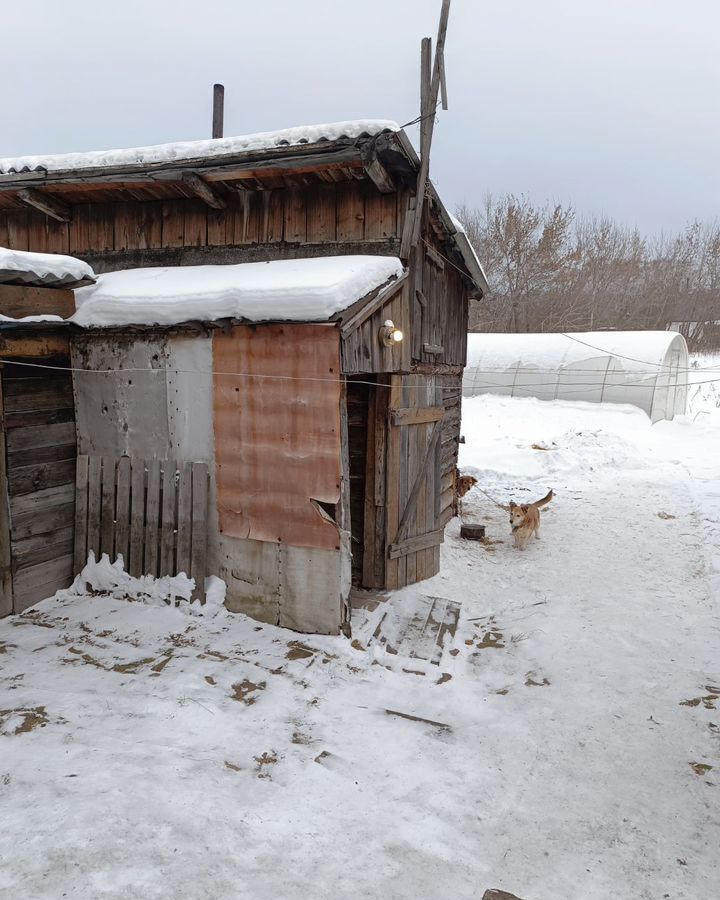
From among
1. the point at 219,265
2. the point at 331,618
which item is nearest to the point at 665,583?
the point at 331,618

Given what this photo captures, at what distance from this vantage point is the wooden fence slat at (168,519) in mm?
5746

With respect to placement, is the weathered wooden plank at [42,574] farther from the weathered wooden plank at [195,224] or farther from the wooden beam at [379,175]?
the wooden beam at [379,175]

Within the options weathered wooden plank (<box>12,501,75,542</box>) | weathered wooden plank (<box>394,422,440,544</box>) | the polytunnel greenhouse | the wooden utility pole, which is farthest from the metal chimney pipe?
the polytunnel greenhouse

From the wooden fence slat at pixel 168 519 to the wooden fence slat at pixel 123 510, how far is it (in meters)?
0.50

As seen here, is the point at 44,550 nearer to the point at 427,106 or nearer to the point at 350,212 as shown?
the point at 350,212

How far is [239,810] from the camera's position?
318 centimetres

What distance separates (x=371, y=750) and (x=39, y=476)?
4.57m

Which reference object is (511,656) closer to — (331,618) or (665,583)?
(331,618)

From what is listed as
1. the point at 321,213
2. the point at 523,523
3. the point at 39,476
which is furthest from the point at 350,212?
the point at 523,523

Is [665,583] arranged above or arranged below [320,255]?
below

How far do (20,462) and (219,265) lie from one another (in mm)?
3184

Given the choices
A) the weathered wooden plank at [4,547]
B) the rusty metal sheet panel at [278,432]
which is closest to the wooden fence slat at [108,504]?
the weathered wooden plank at [4,547]

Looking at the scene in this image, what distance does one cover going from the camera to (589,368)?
19734 mm

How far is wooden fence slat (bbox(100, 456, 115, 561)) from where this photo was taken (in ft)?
19.8
